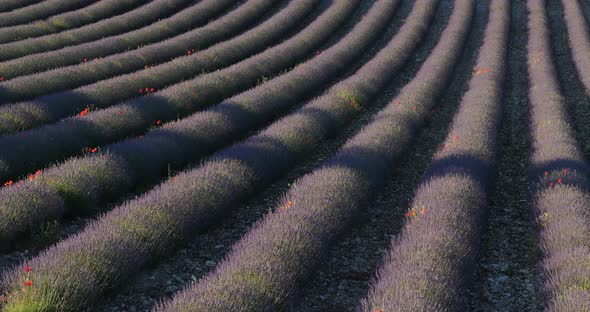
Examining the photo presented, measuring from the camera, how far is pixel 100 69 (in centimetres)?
973

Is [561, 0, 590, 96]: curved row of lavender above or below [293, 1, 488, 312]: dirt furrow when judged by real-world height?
below

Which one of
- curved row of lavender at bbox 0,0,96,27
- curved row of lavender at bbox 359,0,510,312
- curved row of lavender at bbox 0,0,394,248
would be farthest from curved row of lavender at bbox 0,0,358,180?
curved row of lavender at bbox 0,0,96,27

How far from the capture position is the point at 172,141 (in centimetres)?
636

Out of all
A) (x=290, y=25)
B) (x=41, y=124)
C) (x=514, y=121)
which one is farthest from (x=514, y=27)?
(x=41, y=124)

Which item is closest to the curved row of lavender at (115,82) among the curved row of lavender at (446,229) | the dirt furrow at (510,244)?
the curved row of lavender at (446,229)

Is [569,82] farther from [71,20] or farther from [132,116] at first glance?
[71,20]

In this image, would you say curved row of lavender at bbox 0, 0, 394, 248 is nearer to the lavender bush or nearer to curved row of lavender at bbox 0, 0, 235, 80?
the lavender bush

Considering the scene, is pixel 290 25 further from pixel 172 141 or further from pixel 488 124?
pixel 172 141

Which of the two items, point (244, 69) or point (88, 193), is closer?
point (88, 193)

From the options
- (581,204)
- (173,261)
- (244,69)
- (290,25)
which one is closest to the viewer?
(173,261)

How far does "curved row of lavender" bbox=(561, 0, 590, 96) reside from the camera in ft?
39.1

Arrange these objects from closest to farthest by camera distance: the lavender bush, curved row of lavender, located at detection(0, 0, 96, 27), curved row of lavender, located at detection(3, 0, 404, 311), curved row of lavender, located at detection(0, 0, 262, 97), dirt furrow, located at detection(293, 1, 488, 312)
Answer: curved row of lavender, located at detection(3, 0, 404, 311)
dirt furrow, located at detection(293, 1, 488, 312)
the lavender bush
curved row of lavender, located at detection(0, 0, 262, 97)
curved row of lavender, located at detection(0, 0, 96, 27)

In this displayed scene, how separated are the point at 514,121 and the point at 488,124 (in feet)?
5.03

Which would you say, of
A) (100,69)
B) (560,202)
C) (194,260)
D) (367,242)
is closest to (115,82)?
(100,69)
